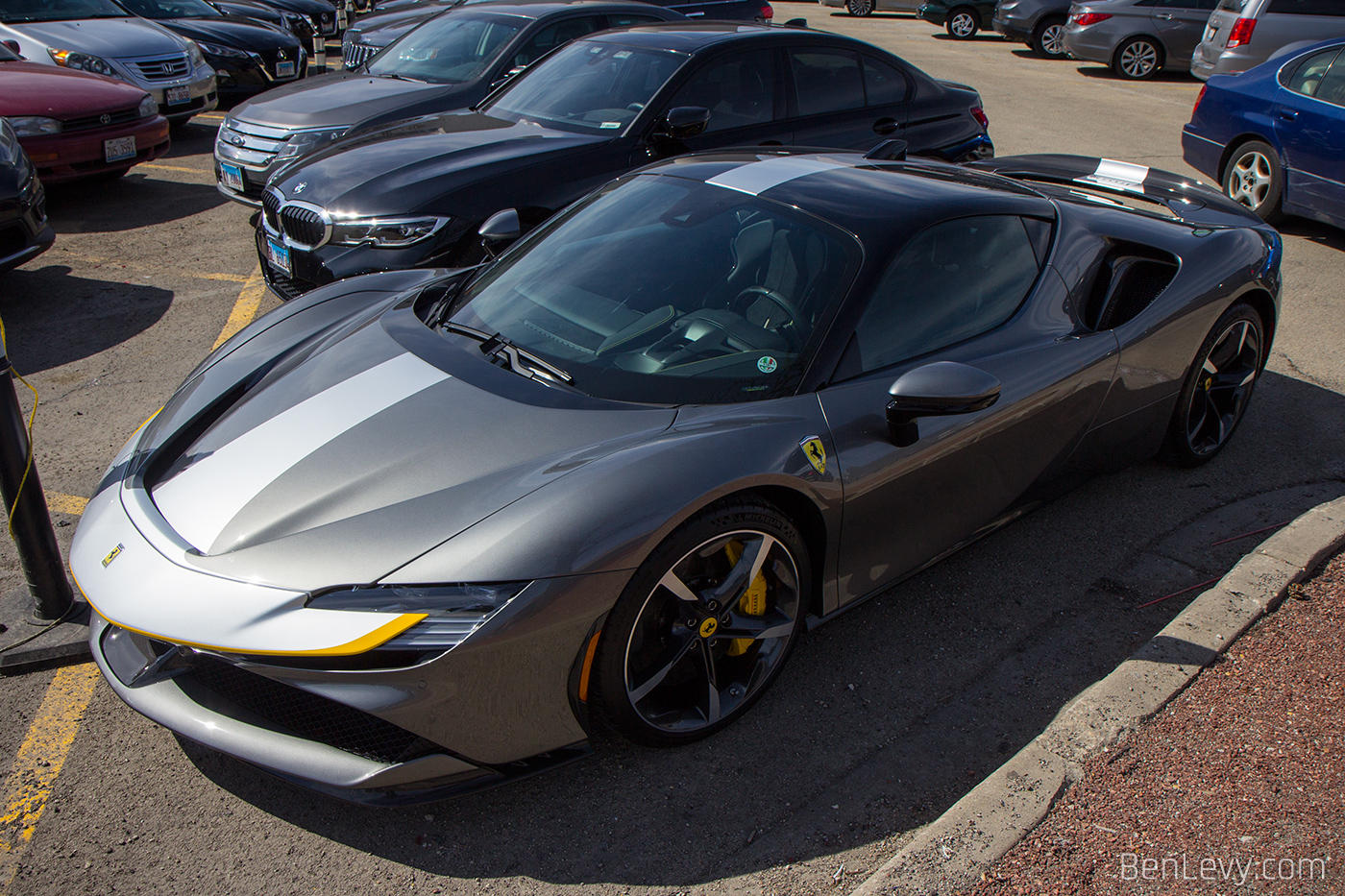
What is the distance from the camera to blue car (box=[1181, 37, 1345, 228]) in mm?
6816

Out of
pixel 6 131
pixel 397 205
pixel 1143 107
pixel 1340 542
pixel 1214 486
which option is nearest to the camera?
pixel 1340 542

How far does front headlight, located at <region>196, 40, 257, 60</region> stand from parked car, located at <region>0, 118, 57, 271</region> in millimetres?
5279

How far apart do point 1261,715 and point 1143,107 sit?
12.0m

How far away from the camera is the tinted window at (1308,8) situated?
10016 millimetres

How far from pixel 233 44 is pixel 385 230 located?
7.29 m

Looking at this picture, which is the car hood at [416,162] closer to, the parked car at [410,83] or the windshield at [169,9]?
the parked car at [410,83]

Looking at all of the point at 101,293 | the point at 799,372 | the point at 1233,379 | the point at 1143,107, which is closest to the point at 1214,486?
the point at 1233,379

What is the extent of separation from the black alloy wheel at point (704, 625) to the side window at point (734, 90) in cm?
370

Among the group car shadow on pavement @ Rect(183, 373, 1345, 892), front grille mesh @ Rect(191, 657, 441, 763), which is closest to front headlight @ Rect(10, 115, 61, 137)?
car shadow on pavement @ Rect(183, 373, 1345, 892)

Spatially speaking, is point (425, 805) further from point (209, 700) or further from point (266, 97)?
point (266, 97)

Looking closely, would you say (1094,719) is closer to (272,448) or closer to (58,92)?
(272,448)

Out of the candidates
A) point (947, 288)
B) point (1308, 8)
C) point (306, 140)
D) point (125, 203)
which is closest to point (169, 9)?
point (125, 203)

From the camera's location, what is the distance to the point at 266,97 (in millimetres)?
7281

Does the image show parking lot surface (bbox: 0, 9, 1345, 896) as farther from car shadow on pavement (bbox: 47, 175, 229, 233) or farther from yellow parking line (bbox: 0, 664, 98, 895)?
car shadow on pavement (bbox: 47, 175, 229, 233)
